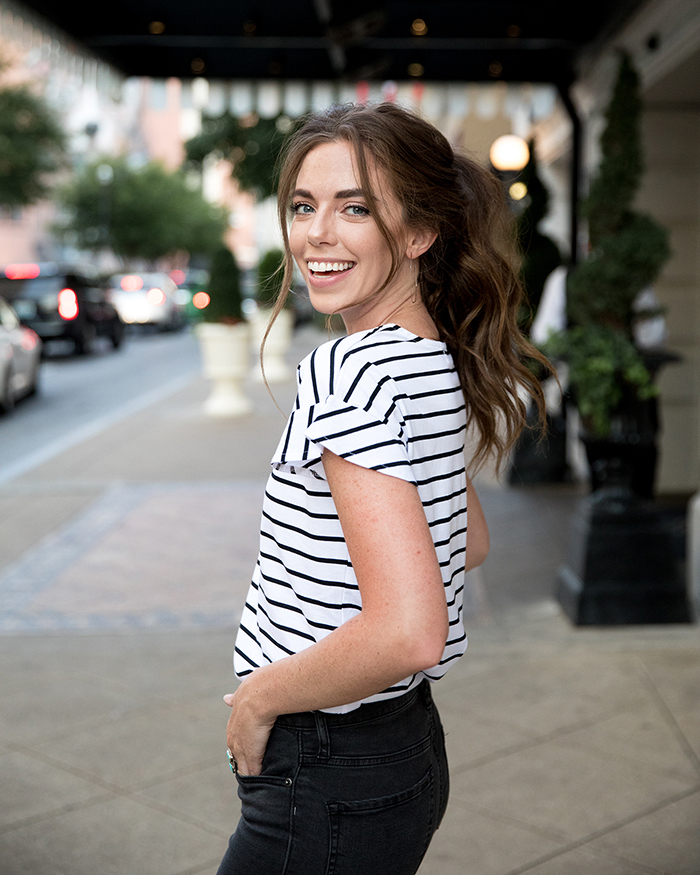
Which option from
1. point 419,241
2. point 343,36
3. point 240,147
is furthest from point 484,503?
point 240,147

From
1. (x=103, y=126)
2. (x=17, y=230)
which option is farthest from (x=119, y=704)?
(x=103, y=126)

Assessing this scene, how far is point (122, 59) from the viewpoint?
912 cm

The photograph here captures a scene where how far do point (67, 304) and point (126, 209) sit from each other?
120 feet

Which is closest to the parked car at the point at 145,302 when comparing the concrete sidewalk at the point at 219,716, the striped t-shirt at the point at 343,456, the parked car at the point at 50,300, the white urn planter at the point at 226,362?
the parked car at the point at 50,300

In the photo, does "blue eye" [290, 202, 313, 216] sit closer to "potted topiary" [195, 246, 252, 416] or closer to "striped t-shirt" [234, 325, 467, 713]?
"striped t-shirt" [234, 325, 467, 713]

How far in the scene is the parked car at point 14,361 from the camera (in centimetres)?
1363

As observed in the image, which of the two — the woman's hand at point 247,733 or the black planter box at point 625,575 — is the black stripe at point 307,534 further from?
the black planter box at point 625,575

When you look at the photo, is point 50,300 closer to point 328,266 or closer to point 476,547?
point 476,547

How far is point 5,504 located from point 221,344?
5.40 meters

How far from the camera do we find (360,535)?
1312 mm

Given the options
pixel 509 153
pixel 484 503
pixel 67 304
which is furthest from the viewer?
pixel 67 304

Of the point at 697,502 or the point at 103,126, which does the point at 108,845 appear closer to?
the point at 697,502

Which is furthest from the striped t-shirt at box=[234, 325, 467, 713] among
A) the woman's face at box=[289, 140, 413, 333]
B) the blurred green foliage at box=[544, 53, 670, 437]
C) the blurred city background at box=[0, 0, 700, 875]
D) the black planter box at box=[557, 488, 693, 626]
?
the blurred green foliage at box=[544, 53, 670, 437]

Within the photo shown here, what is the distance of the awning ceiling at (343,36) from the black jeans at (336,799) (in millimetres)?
6639
